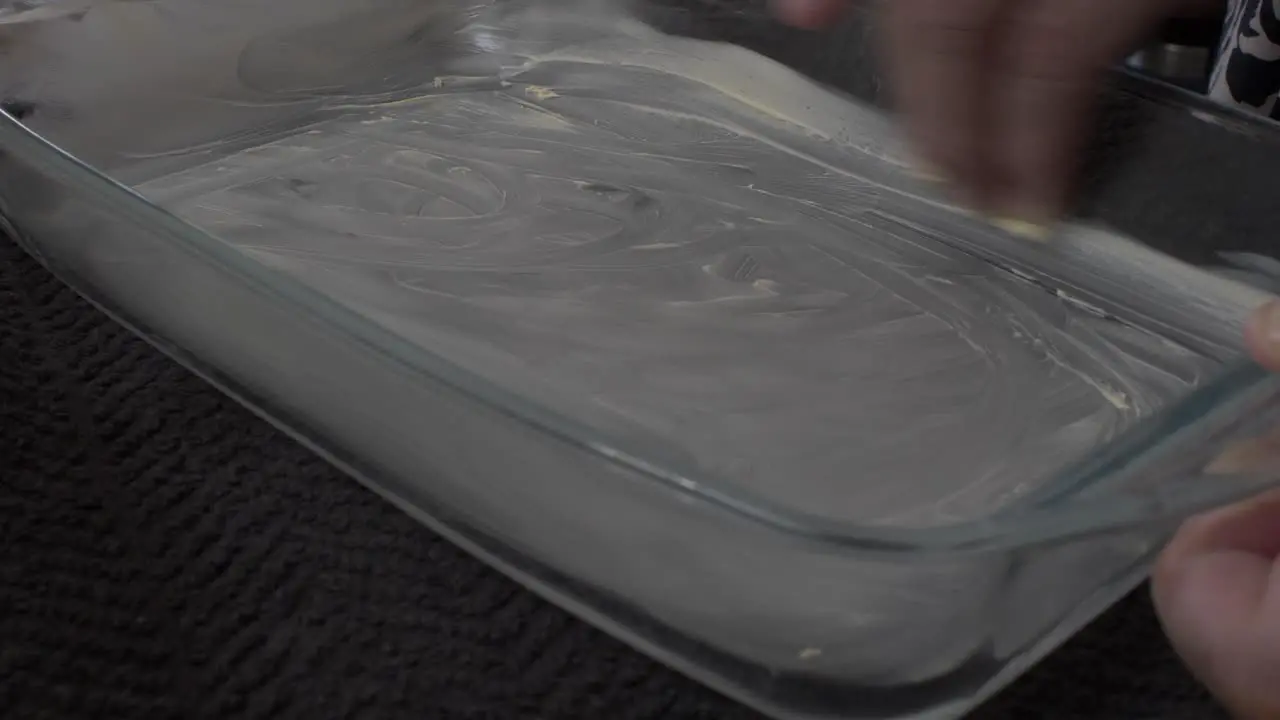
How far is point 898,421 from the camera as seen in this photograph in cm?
37

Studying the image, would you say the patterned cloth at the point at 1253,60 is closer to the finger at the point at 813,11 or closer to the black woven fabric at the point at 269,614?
the finger at the point at 813,11

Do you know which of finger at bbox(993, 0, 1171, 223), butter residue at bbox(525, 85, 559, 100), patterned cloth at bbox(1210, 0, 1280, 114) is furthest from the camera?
butter residue at bbox(525, 85, 559, 100)

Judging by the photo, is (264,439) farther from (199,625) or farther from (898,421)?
(898,421)

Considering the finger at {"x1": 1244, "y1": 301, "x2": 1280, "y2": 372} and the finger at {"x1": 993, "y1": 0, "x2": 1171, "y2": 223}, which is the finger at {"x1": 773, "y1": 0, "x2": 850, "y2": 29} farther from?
the finger at {"x1": 1244, "y1": 301, "x2": 1280, "y2": 372}

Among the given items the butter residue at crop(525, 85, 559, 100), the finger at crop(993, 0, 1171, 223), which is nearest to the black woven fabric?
the finger at crop(993, 0, 1171, 223)

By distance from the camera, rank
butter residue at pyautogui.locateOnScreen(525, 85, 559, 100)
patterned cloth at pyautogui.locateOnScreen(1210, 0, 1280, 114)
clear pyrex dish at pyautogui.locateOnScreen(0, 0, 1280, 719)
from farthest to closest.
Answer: butter residue at pyautogui.locateOnScreen(525, 85, 559, 100) < patterned cloth at pyautogui.locateOnScreen(1210, 0, 1280, 114) < clear pyrex dish at pyautogui.locateOnScreen(0, 0, 1280, 719)

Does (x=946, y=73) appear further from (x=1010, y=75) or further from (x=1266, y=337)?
(x=1266, y=337)

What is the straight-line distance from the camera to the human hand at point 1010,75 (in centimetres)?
37

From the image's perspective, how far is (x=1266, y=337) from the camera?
26 cm

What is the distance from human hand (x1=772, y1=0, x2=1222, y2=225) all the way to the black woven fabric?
0.51 ft

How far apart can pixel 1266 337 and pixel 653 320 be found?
0.67ft

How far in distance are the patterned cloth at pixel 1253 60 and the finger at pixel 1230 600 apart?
0.76 ft

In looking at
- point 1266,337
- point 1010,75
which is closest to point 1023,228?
point 1010,75

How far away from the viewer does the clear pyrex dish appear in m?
0.25
